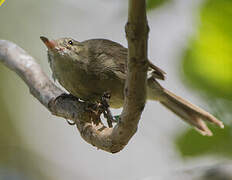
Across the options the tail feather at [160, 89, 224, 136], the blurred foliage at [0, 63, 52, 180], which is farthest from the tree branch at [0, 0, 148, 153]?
the blurred foliage at [0, 63, 52, 180]

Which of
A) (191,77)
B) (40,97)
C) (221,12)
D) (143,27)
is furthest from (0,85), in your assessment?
(143,27)

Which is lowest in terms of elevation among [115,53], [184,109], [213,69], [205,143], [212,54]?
[184,109]

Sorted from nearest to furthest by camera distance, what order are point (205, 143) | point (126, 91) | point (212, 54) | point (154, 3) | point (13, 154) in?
point (126, 91), point (212, 54), point (154, 3), point (205, 143), point (13, 154)

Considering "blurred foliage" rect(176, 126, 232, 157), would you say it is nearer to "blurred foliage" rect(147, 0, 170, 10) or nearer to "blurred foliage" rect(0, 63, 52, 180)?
"blurred foliage" rect(147, 0, 170, 10)

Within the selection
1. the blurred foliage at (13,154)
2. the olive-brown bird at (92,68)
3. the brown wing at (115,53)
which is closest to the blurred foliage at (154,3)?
the olive-brown bird at (92,68)

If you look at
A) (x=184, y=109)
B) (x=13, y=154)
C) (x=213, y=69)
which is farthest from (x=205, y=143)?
(x=13, y=154)

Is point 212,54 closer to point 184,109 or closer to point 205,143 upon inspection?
point 205,143
